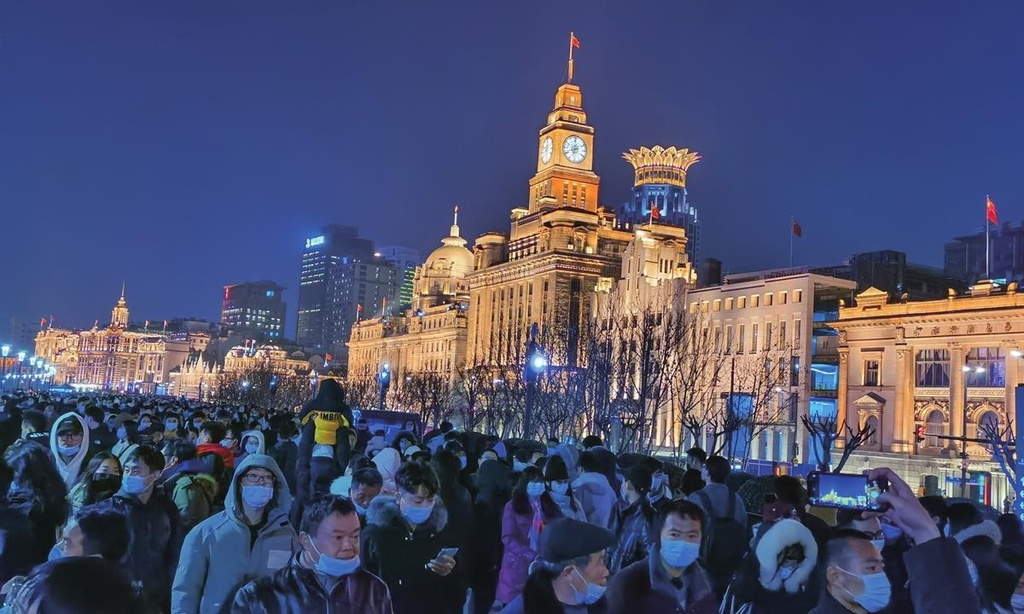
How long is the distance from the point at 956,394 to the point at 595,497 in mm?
44842

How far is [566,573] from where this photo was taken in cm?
455

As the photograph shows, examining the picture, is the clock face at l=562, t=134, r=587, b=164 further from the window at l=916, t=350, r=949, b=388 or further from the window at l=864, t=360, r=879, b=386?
the window at l=916, t=350, r=949, b=388

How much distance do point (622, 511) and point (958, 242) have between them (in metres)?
89.8

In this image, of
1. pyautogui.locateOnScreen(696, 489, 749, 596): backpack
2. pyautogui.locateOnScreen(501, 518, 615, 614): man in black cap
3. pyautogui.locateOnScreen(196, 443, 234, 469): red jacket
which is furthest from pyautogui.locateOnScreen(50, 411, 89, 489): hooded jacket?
pyautogui.locateOnScreen(501, 518, 615, 614): man in black cap

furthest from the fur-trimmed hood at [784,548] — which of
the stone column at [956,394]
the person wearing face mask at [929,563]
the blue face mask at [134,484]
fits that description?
the stone column at [956,394]

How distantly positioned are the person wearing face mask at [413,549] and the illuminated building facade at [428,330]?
104811 mm

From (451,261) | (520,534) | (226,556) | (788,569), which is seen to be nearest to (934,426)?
(520,534)

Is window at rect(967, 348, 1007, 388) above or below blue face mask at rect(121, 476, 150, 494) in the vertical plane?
above

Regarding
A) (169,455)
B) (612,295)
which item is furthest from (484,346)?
(169,455)

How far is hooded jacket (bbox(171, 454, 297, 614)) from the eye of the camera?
551cm

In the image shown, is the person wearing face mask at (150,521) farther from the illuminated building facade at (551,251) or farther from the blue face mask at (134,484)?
the illuminated building facade at (551,251)

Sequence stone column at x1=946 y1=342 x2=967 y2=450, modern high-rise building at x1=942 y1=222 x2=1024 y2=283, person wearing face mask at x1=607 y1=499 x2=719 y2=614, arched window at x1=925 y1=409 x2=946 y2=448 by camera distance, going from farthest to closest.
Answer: modern high-rise building at x1=942 y1=222 x2=1024 y2=283 → arched window at x1=925 y1=409 x2=946 y2=448 → stone column at x1=946 y1=342 x2=967 y2=450 → person wearing face mask at x1=607 y1=499 x2=719 y2=614

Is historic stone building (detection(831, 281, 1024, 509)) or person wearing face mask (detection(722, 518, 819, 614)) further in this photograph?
historic stone building (detection(831, 281, 1024, 509))

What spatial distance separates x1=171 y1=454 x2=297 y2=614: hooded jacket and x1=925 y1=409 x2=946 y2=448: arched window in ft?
163
